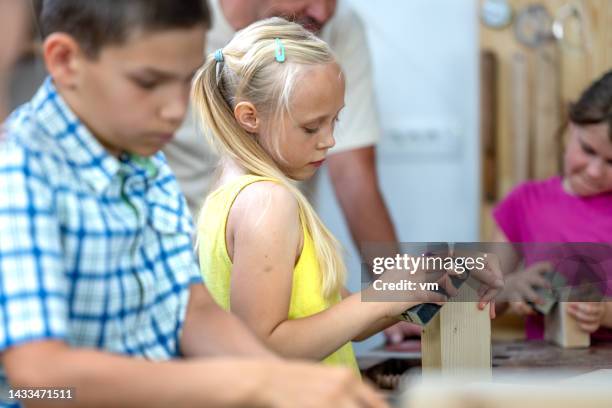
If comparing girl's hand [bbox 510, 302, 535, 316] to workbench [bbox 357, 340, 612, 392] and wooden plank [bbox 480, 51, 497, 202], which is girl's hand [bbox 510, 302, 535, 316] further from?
wooden plank [bbox 480, 51, 497, 202]

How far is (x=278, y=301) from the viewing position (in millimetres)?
1399

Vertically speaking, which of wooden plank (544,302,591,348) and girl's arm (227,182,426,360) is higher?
girl's arm (227,182,426,360)

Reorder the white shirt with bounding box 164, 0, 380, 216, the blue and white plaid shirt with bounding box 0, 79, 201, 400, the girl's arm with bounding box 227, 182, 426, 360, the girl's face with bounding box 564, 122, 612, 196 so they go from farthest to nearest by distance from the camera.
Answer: the white shirt with bounding box 164, 0, 380, 216 < the girl's face with bounding box 564, 122, 612, 196 < the girl's arm with bounding box 227, 182, 426, 360 < the blue and white plaid shirt with bounding box 0, 79, 201, 400

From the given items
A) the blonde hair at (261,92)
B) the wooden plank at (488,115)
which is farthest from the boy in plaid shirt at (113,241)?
the wooden plank at (488,115)

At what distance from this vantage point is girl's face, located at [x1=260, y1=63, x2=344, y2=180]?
5.00ft

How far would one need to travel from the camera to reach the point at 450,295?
1.39 metres

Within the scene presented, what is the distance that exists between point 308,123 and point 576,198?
1094mm

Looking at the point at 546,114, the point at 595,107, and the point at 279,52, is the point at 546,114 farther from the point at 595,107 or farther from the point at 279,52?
the point at 279,52

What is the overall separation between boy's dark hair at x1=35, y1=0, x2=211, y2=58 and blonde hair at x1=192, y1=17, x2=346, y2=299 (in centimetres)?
54

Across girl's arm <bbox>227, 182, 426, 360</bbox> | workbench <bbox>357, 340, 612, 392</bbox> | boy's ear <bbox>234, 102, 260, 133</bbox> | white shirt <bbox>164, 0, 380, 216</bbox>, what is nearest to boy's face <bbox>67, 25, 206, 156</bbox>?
girl's arm <bbox>227, 182, 426, 360</bbox>

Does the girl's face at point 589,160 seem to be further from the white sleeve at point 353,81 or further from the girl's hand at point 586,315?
the white sleeve at point 353,81

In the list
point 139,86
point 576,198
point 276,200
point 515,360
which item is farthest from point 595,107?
point 139,86

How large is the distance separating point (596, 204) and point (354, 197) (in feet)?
2.10

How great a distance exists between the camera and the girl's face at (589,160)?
86.6 inches
